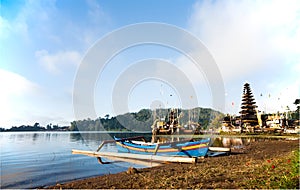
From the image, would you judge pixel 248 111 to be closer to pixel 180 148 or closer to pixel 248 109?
pixel 248 109

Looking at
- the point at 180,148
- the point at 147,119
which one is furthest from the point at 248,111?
the point at 147,119

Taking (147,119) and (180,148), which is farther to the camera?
(147,119)

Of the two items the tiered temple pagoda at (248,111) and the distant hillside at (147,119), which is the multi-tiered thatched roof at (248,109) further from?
the distant hillside at (147,119)

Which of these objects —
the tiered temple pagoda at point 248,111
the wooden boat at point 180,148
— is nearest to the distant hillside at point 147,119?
the tiered temple pagoda at point 248,111

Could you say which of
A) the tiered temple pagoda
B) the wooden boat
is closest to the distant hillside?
the tiered temple pagoda

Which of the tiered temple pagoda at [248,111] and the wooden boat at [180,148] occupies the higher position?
the tiered temple pagoda at [248,111]

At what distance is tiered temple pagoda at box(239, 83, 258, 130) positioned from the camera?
4978 cm

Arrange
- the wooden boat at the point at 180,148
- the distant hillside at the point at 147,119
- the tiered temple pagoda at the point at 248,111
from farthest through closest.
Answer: the distant hillside at the point at 147,119
the tiered temple pagoda at the point at 248,111
the wooden boat at the point at 180,148

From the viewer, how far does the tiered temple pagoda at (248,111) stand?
49.8 metres

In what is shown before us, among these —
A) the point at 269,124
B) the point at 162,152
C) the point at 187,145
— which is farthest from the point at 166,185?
the point at 269,124

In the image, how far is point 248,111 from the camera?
50062mm

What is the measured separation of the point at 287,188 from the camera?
496cm

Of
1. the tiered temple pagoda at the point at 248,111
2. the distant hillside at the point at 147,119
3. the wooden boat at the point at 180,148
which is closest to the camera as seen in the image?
the wooden boat at the point at 180,148

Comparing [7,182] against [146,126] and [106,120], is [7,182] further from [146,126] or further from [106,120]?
[106,120]
